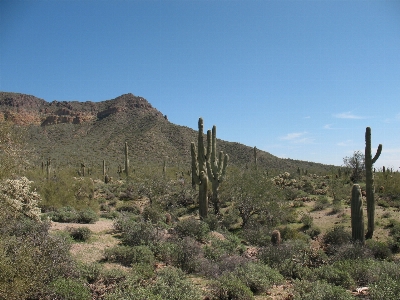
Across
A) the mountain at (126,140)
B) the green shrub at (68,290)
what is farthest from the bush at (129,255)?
the mountain at (126,140)

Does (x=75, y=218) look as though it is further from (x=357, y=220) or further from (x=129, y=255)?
(x=357, y=220)

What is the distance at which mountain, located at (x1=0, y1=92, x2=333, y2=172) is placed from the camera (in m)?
58.2

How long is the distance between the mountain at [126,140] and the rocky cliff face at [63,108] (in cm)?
37

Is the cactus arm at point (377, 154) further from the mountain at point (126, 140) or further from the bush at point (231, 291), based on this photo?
the mountain at point (126, 140)

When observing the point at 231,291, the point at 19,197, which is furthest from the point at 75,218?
the point at 231,291

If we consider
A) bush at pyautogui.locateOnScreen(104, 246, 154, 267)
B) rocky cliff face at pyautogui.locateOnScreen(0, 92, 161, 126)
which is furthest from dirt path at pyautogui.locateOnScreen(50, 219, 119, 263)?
rocky cliff face at pyautogui.locateOnScreen(0, 92, 161, 126)

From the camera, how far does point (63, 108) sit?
109750 mm

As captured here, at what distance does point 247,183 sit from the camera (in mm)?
19375

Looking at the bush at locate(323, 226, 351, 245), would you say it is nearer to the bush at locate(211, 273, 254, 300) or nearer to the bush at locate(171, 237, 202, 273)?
the bush at locate(171, 237, 202, 273)

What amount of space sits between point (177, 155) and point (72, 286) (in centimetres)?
5646

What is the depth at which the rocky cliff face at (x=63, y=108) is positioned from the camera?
92.5 m

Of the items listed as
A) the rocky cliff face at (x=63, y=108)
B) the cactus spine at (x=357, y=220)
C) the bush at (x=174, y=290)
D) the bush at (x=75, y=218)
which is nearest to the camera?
the bush at (x=174, y=290)

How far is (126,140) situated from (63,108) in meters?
53.9

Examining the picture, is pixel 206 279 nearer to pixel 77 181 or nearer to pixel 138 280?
pixel 138 280
